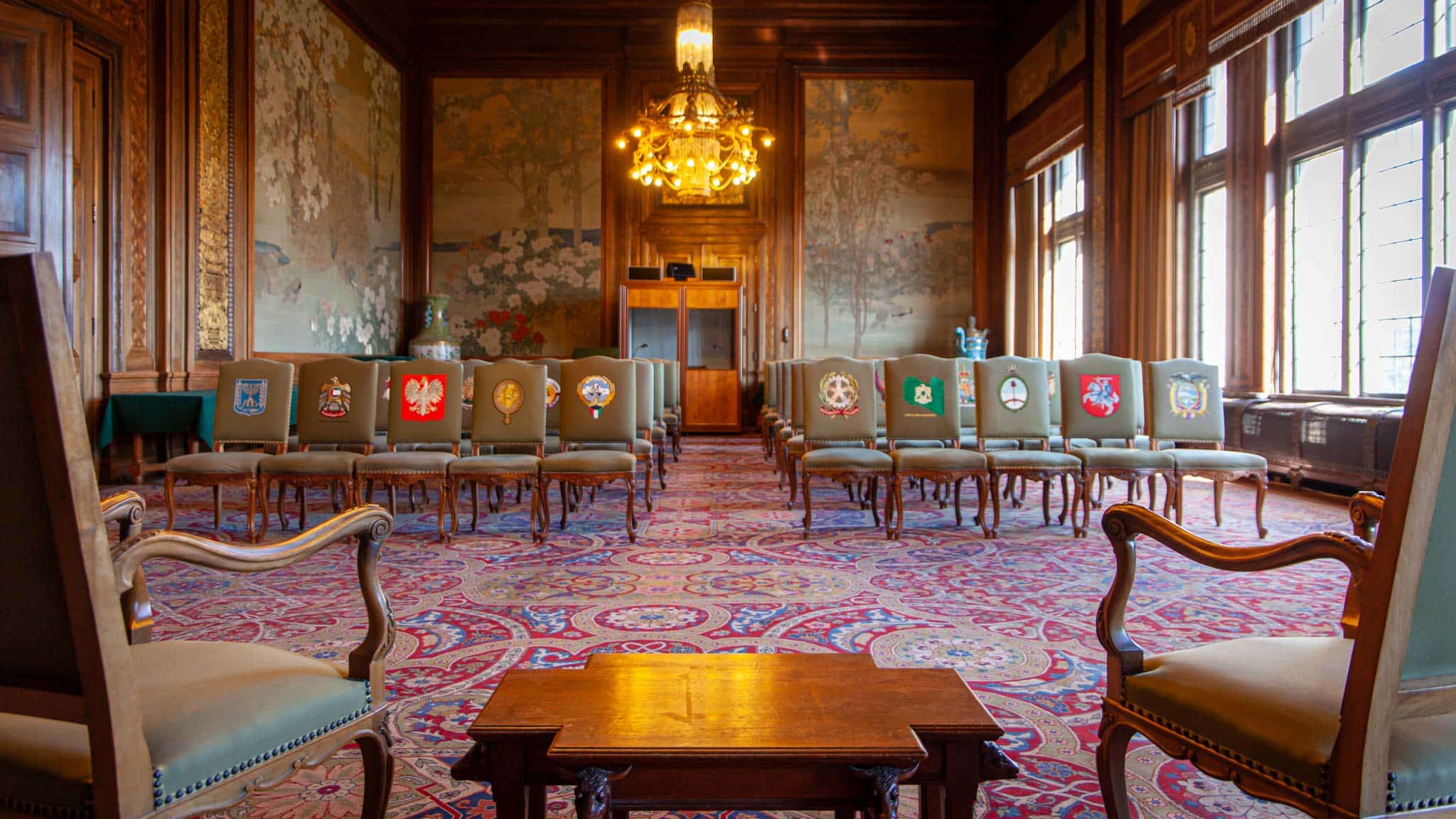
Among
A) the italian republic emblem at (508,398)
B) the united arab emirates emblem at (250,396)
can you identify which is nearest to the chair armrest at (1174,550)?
the italian republic emblem at (508,398)

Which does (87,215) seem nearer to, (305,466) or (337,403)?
(337,403)

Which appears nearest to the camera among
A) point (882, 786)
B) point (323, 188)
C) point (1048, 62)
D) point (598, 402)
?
point (882, 786)

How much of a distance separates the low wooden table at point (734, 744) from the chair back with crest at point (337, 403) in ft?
12.6

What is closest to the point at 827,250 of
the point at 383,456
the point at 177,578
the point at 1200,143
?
the point at 1200,143

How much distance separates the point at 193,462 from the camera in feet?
14.6

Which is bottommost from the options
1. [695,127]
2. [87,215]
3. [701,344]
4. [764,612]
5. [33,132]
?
[764,612]

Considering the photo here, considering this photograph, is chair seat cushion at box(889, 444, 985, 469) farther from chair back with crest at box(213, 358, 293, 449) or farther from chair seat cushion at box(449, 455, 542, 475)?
chair back with crest at box(213, 358, 293, 449)

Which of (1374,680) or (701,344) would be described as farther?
(701,344)

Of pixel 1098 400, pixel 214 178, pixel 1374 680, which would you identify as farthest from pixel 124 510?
pixel 214 178

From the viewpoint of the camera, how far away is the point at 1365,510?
1654 mm

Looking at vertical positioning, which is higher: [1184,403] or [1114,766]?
[1184,403]

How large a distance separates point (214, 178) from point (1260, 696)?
8458 millimetres

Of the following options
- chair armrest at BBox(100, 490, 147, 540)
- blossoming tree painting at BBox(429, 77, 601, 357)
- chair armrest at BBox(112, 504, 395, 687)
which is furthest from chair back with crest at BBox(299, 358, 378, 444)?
blossoming tree painting at BBox(429, 77, 601, 357)

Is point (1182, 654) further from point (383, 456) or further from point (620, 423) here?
point (383, 456)
